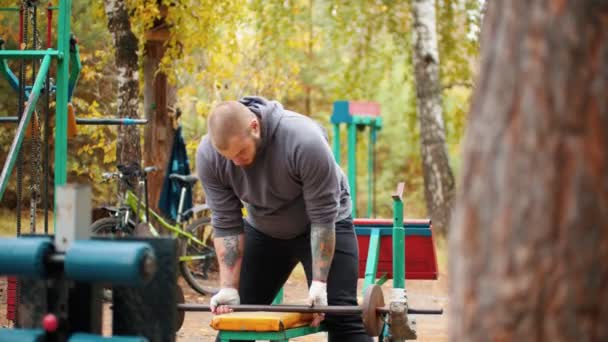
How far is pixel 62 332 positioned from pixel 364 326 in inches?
72.8

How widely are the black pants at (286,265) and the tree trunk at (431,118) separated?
31.6ft

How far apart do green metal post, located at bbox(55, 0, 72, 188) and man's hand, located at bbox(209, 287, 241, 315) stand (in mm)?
A: 1510

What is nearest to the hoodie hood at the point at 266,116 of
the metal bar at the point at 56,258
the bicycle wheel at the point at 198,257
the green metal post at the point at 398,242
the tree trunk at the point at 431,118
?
the green metal post at the point at 398,242

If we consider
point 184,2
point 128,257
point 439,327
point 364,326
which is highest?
point 184,2

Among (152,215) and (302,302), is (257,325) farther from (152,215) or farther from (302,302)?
(152,215)

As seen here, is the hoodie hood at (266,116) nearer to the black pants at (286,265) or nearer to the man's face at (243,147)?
the man's face at (243,147)

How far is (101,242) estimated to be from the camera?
2.98m

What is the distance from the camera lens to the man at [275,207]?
4594mm

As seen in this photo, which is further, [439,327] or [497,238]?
[439,327]

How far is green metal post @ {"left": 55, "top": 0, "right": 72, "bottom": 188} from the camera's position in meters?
5.85

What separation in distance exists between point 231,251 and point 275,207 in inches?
11.6

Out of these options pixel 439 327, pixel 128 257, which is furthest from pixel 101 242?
pixel 439 327

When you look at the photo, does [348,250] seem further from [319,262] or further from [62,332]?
[62,332]

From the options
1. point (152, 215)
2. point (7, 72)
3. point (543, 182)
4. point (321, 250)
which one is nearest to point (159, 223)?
point (152, 215)
